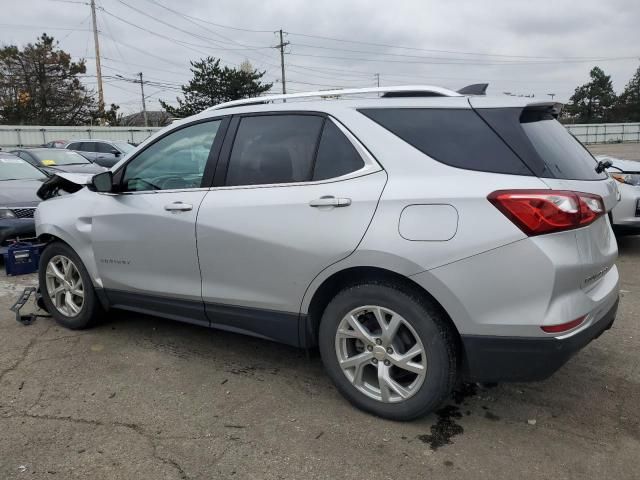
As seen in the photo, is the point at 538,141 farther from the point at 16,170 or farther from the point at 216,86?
the point at 216,86

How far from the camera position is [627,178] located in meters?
6.64

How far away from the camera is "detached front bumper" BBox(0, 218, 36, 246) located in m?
6.42

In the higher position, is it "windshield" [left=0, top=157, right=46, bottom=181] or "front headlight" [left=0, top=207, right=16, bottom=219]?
"windshield" [left=0, top=157, right=46, bottom=181]

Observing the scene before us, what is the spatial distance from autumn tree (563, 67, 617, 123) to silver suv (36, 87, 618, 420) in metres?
87.7

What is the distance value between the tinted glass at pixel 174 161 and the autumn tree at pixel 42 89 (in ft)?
158

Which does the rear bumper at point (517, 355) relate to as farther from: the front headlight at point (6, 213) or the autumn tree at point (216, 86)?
the autumn tree at point (216, 86)

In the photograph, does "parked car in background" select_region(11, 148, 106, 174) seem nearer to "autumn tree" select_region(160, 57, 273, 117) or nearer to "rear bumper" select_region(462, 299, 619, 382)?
"rear bumper" select_region(462, 299, 619, 382)

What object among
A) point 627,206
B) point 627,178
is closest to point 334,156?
point 627,206

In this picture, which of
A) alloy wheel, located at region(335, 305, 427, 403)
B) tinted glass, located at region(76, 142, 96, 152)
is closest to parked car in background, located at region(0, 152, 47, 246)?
alloy wheel, located at region(335, 305, 427, 403)

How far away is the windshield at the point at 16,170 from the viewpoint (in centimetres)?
838

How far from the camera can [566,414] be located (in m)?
3.01

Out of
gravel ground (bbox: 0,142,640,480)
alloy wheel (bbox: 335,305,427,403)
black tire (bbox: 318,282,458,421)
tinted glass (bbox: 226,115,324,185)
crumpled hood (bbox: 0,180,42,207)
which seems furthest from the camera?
crumpled hood (bbox: 0,180,42,207)

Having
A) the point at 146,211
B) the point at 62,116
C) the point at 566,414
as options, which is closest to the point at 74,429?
the point at 146,211

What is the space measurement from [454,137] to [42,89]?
50.9 meters
